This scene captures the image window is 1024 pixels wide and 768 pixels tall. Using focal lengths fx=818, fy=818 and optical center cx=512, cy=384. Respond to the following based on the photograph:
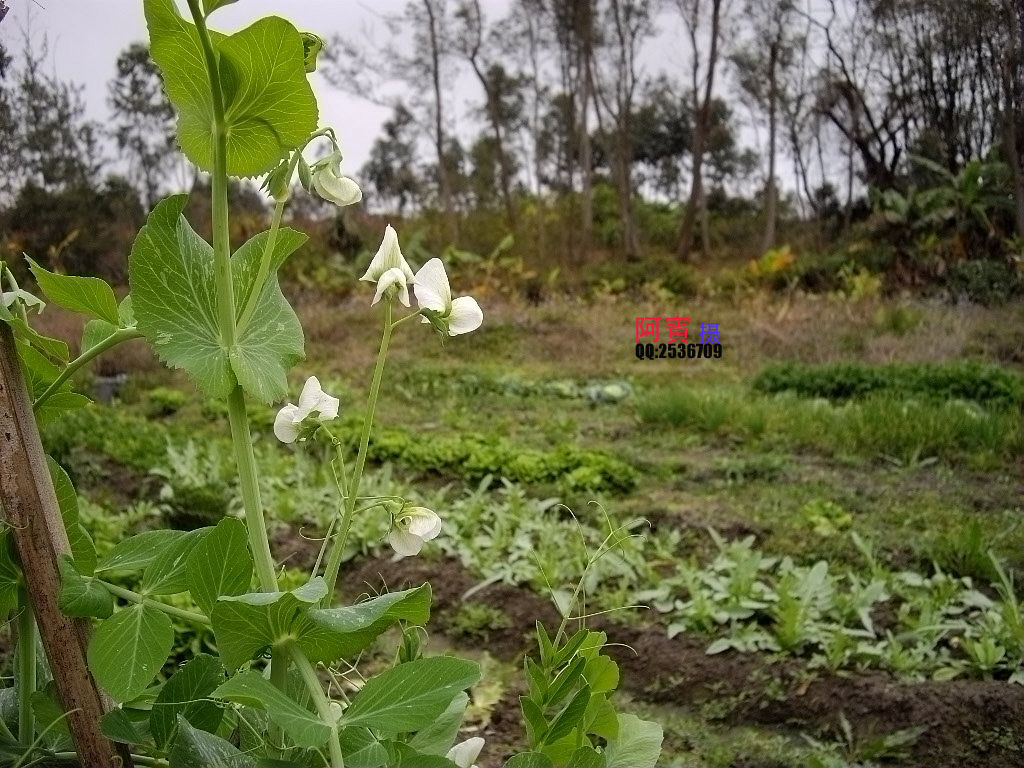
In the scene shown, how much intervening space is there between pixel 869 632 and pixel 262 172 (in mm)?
1092

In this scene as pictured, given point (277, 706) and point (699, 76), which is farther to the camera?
point (699, 76)

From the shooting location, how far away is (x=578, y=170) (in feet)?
8.40

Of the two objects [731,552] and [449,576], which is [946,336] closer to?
[731,552]

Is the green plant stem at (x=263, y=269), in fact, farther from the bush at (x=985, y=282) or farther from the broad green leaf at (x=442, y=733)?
the bush at (x=985, y=282)

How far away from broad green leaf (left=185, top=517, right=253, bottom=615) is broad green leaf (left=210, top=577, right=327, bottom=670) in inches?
0.8

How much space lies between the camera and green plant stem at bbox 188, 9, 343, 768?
33 centimetres

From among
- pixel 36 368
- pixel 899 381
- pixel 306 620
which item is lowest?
pixel 899 381

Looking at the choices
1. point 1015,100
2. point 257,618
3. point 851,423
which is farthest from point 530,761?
point 851,423

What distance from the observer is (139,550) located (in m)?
0.40

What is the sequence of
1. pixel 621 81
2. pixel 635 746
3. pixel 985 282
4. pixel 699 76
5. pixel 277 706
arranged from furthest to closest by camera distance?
1. pixel 621 81
2. pixel 699 76
3. pixel 985 282
4. pixel 635 746
5. pixel 277 706

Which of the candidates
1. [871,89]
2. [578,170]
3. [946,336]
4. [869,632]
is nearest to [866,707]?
[869,632]

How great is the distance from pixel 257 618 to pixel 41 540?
13cm

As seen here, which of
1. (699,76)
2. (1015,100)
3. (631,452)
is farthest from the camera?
(699,76)

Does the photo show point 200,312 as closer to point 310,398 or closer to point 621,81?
point 310,398
